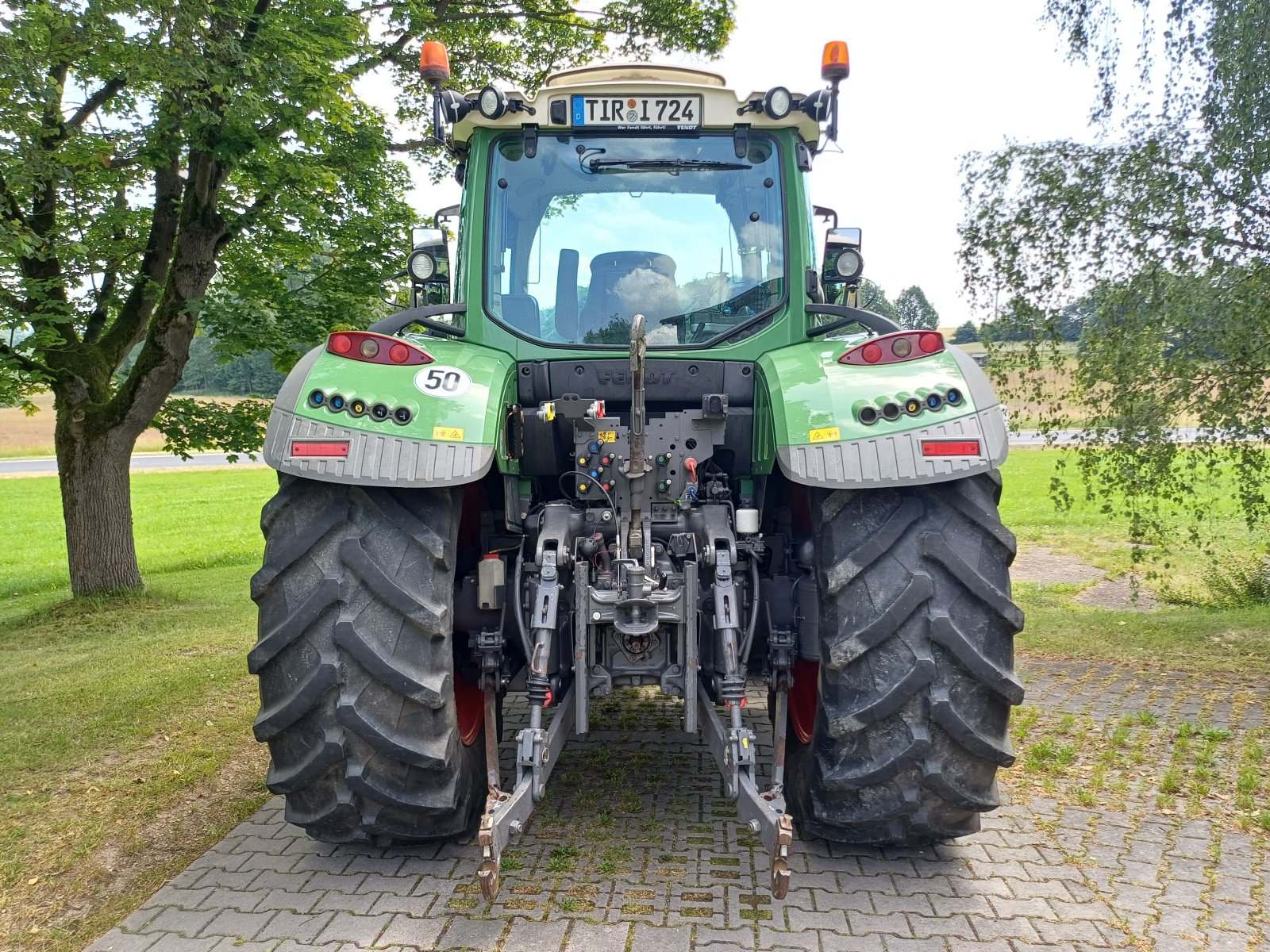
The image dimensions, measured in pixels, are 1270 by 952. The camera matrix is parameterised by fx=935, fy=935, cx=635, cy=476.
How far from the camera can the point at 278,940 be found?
290 cm

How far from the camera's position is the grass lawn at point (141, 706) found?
3.49 metres

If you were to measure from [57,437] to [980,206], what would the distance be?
8.44m

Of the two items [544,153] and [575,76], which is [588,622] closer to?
[544,153]

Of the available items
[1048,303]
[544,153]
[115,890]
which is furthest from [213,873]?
[1048,303]

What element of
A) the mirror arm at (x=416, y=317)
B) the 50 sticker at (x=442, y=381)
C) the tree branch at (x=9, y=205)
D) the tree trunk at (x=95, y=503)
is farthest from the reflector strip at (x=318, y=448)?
the tree trunk at (x=95, y=503)

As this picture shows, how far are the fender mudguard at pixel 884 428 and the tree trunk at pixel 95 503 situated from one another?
7.63m

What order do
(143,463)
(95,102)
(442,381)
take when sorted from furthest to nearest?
(143,463)
(95,102)
(442,381)

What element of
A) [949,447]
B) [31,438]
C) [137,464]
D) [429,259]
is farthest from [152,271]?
[31,438]

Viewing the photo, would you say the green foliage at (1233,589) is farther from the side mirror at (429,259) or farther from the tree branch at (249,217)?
the tree branch at (249,217)

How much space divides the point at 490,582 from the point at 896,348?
5.56ft

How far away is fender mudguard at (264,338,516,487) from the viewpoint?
3.02m

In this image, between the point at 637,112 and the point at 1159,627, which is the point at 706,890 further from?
the point at 1159,627

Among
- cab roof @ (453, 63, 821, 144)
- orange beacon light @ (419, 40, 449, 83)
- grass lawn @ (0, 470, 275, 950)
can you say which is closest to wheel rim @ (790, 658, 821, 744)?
cab roof @ (453, 63, 821, 144)

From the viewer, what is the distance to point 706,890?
317 cm
